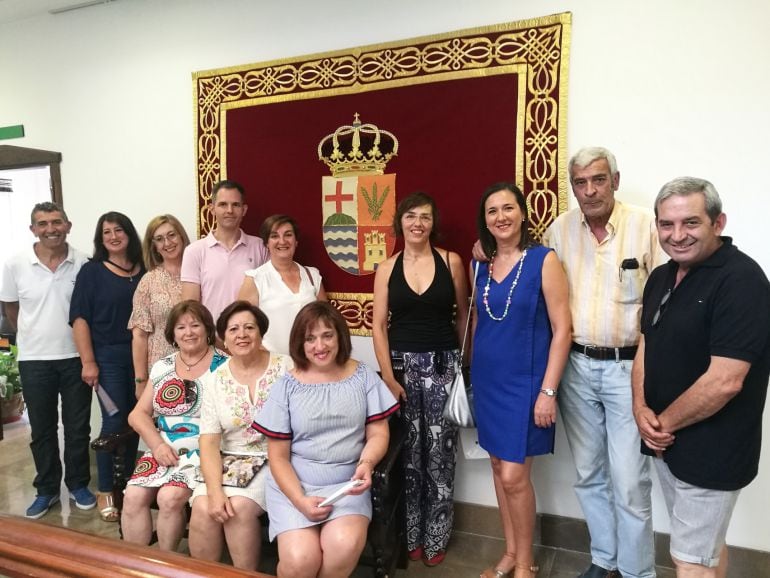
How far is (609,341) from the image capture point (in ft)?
6.52

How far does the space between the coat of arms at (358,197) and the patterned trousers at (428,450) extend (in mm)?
634

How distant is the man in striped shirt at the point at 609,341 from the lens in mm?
1950

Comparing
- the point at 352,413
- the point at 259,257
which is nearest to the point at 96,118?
the point at 259,257

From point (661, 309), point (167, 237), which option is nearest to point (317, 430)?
point (661, 309)

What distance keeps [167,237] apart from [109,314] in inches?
20.7

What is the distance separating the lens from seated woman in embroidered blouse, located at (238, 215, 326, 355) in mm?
2521

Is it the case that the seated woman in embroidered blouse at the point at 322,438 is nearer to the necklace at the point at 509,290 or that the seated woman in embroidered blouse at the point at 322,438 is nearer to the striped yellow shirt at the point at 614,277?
the necklace at the point at 509,290

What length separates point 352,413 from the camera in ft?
6.59

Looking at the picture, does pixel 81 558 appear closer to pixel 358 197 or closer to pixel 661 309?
pixel 661 309

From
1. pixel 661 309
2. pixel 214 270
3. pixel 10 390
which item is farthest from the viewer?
pixel 10 390

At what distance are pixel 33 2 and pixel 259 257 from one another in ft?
7.21

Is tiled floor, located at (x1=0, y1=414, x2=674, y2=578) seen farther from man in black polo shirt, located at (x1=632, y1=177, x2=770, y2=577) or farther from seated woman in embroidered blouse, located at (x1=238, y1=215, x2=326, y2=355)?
seated woman in embroidered blouse, located at (x1=238, y1=215, x2=326, y2=355)

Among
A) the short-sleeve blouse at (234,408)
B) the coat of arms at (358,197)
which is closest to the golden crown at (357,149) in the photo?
the coat of arms at (358,197)

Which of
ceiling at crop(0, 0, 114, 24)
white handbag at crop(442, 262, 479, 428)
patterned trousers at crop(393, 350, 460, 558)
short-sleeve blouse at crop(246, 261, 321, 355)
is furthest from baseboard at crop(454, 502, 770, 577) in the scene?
ceiling at crop(0, 0, 114, 24)
